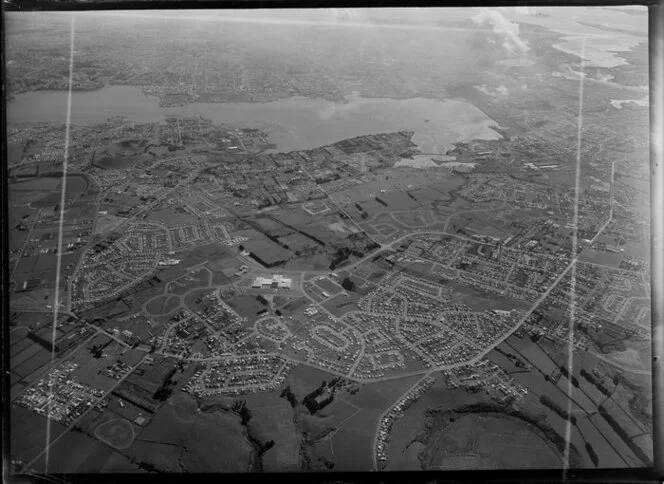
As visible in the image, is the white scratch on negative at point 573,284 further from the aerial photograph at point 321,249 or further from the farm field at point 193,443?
the farm field at point 193,443

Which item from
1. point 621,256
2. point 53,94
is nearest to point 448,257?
Answer: point 621,256

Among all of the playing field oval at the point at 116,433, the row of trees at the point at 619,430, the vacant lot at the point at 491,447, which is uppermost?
the row of trees at the point at 619,430

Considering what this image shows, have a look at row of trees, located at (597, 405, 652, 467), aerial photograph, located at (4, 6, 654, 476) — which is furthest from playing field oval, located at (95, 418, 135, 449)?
row of trees, located at (597, 405, 652, 467)

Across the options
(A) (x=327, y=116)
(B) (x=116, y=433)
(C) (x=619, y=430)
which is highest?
(A) (x=327, y=116)

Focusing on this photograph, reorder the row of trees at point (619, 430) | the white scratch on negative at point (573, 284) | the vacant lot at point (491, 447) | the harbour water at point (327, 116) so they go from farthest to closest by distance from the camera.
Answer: the harbour water at point (327, 116) < the white scratch on negative at point (573, 284) < the vacant lot at point (491, 447) < the row of trees at point (619, 430)

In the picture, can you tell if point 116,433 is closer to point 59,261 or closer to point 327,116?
point 59,261

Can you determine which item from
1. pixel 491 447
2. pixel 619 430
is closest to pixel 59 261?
pixel 491 447

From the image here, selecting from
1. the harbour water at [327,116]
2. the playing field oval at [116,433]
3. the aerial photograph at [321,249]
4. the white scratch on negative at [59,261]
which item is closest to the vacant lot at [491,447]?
the aerial photograph at [321,249]

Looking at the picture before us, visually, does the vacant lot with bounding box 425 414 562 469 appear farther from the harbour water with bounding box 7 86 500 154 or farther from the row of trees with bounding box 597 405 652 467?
the harbour water with bounding box 7 86 500 154

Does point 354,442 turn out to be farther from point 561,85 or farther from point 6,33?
point 561,85

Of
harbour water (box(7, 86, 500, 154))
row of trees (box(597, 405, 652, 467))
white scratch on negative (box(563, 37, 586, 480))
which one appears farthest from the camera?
harbour water (box(7, 86, 500, 154))
